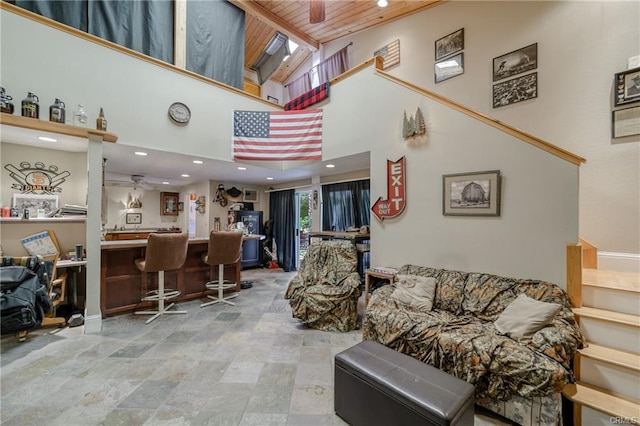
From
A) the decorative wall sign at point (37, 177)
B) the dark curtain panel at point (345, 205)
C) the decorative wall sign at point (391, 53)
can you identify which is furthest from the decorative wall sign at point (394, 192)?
the decorative wall sign at point (37, 177)

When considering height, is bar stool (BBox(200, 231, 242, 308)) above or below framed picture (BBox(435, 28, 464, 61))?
below

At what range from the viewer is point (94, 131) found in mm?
2918

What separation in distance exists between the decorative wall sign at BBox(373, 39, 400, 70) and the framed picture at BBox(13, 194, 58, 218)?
5.67m

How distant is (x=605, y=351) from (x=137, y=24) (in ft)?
21.7

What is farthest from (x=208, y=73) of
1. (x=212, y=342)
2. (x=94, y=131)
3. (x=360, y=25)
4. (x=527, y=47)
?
(x=527, y=47)

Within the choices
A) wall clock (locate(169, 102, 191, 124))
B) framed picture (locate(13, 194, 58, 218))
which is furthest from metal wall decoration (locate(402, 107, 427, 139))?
framed picture (locate(13, 194, 58, 218))

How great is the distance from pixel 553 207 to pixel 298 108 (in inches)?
158

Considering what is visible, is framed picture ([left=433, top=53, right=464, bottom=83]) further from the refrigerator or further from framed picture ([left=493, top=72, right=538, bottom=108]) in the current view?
the refrigerator

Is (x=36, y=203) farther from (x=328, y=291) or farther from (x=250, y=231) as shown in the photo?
(x=250, y=231)

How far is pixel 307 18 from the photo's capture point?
509 centimetres

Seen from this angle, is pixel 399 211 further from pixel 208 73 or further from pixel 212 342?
pixel 208 73

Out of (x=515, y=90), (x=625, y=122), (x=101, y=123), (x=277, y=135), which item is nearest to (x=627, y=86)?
(x=625, y=122)

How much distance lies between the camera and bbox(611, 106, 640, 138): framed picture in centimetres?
256

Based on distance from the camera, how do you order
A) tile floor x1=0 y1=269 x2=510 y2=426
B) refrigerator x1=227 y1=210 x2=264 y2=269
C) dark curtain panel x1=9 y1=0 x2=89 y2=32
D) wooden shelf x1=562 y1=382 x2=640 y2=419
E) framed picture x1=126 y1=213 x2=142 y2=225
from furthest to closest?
1. framed picture x1=126 y1=213 x2=142 y2=225
2. refrigerator x1=227 y1=210 x2=264 y2=269
3. dark curtain panel x1=9 y1=0 x2=89 y2=32
4. tile floor x1=0 y1=269 x2=510 y2=426
5. wooden shelf x1=562 y1=382 x2=640 y2=419
